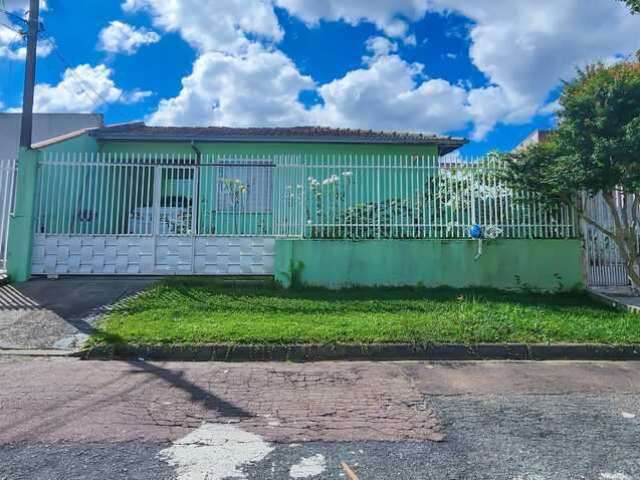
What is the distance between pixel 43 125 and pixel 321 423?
16.3 meters

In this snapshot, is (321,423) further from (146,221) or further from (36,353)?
(146,221)

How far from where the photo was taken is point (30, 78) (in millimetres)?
8547

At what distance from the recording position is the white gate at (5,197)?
848 cm

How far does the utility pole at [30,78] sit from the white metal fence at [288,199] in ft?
1.88

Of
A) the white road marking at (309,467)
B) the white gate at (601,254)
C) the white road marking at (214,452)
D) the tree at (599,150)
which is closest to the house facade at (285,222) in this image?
the white gate at (601,254)

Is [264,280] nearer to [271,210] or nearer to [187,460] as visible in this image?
[271,210]

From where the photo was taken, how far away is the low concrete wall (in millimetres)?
8039

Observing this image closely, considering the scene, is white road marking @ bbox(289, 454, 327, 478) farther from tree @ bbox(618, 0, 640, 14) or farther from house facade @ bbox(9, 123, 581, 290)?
tree @ bbox(618, 0, 640, 14)

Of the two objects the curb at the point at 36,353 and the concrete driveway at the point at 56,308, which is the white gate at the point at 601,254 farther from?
the curb at the point at 36,353

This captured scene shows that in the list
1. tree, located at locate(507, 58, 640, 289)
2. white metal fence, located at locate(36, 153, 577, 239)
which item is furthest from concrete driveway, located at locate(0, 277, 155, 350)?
tree, located at locate(507, 58, 640, 289)

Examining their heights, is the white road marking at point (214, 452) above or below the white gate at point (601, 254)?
below

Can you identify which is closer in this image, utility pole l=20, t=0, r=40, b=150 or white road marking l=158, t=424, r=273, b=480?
white road marking l=158, t=424, r=273, b=480

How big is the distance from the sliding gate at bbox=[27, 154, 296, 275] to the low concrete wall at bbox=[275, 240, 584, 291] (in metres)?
0.79

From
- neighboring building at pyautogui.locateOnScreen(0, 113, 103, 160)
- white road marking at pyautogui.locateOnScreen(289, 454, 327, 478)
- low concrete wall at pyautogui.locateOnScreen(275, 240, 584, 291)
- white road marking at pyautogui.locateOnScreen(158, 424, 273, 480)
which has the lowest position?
white road marking at pyautogui.locateOnScreen(289, 454, 327, 478)
